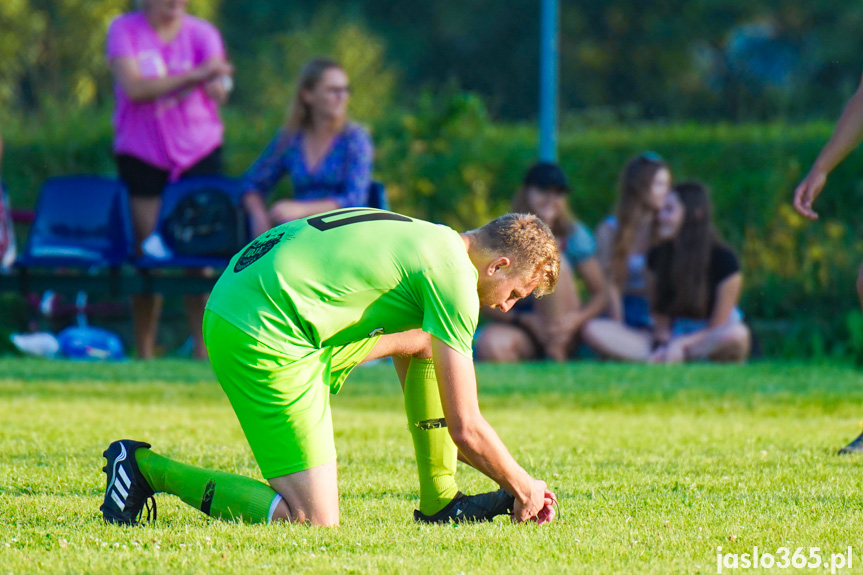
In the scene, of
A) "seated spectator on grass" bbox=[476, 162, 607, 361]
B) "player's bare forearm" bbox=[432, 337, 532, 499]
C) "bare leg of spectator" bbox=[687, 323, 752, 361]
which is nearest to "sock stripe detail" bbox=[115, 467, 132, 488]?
"player's bare forearm" bbox=[432, 337, 532, 499]

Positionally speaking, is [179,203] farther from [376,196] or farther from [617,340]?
[617,340]

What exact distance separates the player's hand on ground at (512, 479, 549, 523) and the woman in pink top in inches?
240

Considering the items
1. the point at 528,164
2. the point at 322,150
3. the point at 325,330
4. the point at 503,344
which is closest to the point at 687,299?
the point at 503,344

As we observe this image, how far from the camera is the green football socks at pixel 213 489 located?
3.80m

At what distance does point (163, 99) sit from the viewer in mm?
9125

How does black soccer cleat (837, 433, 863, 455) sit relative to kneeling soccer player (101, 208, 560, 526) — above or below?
below

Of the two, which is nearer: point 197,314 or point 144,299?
point 197,314

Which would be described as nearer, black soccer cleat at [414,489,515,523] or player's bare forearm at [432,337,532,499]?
player's bare forearm at [432,337,532,499]

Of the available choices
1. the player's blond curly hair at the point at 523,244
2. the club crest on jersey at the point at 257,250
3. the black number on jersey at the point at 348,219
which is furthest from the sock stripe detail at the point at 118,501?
the player's blond curly hair at the point at 523,244

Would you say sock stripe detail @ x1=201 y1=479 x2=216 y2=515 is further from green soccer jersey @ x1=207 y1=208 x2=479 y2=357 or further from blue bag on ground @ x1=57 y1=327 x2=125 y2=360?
blue bag on ground @ x1=57 y1=327 x2=125 y2=360

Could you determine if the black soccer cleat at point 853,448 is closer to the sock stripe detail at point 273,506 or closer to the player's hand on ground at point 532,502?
the player's hand on ground at point 532,502

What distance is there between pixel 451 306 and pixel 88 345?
23.8ft

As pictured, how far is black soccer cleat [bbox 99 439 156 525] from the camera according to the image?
3830 mm

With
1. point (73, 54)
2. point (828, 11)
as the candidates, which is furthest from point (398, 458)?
point (828, 11)
